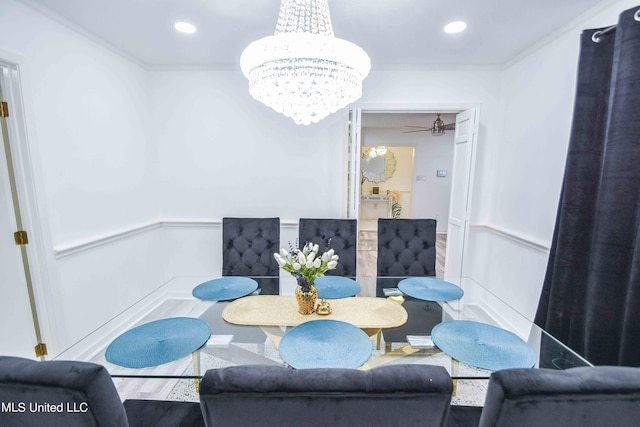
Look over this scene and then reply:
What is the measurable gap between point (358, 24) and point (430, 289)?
1934 millimetres

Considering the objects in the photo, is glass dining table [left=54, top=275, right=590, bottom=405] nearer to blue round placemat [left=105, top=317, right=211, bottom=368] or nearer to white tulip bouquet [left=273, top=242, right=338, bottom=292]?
blue round placemat [left=105, top=317, right=211, bottom=368]

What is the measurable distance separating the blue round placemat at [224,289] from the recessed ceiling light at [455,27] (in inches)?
90.5

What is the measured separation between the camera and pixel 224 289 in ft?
6.08

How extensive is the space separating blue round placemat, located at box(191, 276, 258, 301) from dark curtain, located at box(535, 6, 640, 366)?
6.81 feet

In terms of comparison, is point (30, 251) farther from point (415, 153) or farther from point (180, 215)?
point (415, 153)

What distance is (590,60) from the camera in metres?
1.77

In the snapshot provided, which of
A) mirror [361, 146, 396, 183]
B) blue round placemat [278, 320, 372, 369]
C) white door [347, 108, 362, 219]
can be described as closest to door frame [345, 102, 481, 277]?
white door [347, 108, 362, 219]

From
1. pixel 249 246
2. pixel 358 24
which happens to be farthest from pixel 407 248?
pixel 358 24

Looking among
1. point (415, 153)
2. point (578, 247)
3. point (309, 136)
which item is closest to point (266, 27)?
point (309, 136)

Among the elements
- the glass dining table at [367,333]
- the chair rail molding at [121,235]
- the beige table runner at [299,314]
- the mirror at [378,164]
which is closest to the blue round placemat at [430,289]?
the glass dining table at [367,333]

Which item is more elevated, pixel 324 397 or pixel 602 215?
pixel 602 215

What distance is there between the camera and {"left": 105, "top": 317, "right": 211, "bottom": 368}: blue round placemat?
1167 mm

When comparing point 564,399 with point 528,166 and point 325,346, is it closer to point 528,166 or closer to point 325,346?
point 325,346

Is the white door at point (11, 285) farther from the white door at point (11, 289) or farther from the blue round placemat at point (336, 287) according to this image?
the blue round placemat at point (336, 287)
